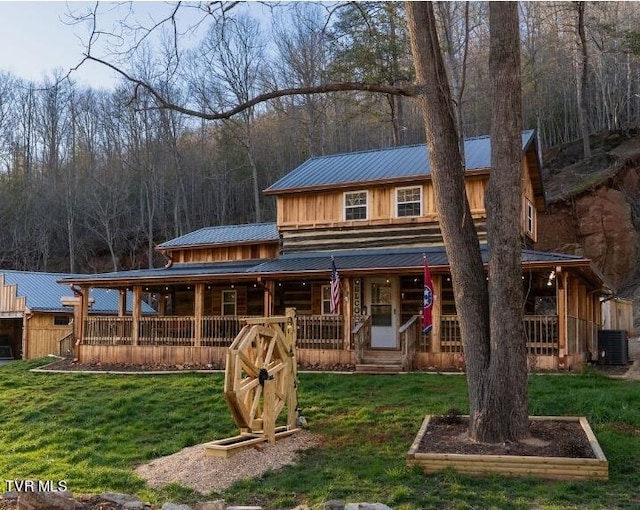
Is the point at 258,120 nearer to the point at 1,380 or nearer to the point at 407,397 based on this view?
the point at 1,380

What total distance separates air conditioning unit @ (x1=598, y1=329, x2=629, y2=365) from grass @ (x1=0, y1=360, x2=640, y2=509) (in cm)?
407

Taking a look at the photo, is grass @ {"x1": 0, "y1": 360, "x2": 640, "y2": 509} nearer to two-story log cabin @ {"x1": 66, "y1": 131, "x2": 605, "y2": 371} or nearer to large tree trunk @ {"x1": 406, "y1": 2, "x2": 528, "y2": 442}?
large tree trunk @ {"x1": 406, "y1": 2, "x2": 528, "y2": 442}

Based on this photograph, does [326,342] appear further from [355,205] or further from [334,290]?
[355,205]

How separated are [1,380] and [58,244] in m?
33.5

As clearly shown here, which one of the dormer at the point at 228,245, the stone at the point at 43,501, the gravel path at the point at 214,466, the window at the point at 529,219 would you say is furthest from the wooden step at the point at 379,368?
the stone at the point at 43,501

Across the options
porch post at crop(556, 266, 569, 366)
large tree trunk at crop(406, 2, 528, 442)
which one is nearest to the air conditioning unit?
porch post at crop(556, 266, 569, 366)

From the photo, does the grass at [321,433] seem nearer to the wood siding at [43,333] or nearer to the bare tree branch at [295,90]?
the bare tree branch at [295,90]

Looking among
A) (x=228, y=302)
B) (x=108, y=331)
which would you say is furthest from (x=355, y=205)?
(x=108, y=331)

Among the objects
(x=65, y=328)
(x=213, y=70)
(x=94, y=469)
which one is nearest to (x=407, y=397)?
(x=94, y=469)

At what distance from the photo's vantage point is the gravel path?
794cm

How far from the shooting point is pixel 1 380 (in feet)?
56.0

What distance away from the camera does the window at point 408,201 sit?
18.8 metres

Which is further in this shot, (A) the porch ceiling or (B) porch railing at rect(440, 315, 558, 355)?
(A) the porch ceiling

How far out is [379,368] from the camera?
15.6 metres
